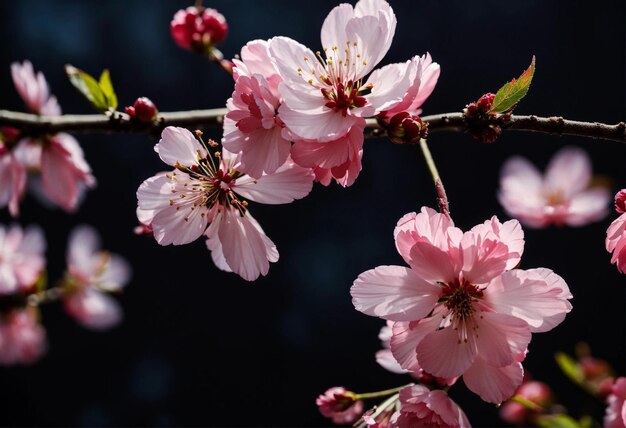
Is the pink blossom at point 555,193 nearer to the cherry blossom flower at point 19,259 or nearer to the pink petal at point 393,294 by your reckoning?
the pink petal at point 393,294

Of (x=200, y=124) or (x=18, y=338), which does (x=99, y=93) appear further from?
(x=18, y=338)

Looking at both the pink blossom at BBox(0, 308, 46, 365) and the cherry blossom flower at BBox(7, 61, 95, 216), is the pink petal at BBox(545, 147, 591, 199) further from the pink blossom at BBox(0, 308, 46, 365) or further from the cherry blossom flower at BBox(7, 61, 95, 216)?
the pink blossom at BBox(0, 308, 46, 365)

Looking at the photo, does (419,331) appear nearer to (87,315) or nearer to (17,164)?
(17,164)

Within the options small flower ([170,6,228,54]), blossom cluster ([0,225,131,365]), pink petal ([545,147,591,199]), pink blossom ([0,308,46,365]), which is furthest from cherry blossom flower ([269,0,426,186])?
pink blossom ([0,308,46,365])

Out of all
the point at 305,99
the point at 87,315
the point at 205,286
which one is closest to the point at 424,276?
the point at 305,99

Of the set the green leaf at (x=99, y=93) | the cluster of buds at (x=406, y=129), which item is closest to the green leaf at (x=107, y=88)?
the green leaf at (x=99, y=93)

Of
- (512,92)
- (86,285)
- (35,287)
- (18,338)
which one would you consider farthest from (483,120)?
(18,338)
